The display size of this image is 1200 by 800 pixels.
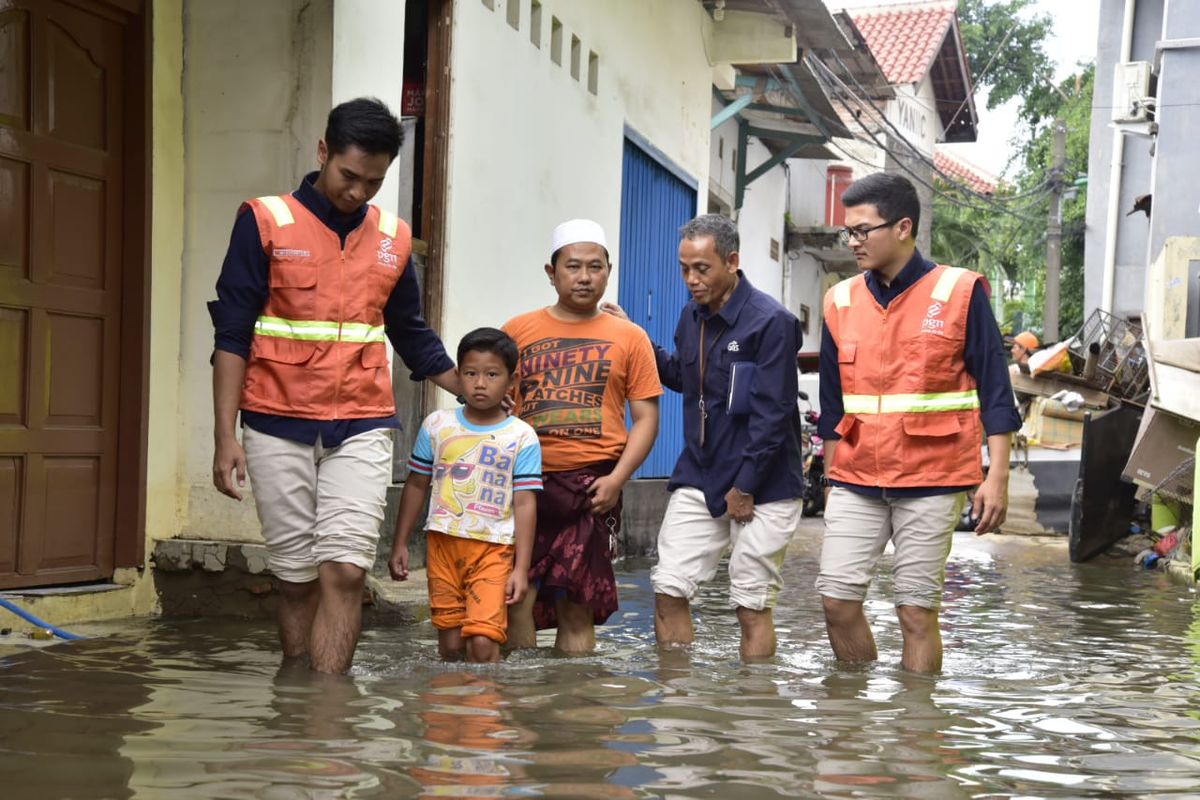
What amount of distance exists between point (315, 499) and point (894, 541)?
6.93 ft

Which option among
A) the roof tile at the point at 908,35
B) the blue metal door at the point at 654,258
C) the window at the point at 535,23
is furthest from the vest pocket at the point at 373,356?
the roof tile at the point at 908,35

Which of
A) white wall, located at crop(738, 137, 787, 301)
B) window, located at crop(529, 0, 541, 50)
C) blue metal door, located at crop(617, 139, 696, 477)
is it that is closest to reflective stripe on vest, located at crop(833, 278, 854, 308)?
window, located at crop(529, 0, 541, 50)

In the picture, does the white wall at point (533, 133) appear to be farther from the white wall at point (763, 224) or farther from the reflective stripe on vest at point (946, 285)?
the white wall at point (763, 224)

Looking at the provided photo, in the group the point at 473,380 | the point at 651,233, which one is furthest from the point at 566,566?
the point at 651,233

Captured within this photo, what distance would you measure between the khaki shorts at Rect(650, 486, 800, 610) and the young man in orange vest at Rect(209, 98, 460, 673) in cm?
128

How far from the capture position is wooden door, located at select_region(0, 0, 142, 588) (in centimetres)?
617

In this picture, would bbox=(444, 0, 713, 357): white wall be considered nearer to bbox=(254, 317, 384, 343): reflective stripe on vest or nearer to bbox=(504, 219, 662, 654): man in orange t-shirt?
bbox=(504, 219, 662, 654): man in orange t-shirt

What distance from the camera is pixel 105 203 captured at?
6641 millimetres

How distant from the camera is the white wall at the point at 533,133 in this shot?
9000 mm

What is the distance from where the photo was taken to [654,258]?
45.0 ft

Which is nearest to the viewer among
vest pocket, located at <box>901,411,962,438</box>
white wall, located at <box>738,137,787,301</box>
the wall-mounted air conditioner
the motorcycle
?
vest pocket, located at <box>901,411,962,438</box>

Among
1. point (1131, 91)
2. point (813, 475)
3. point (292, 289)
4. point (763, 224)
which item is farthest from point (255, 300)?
point (763, 224)

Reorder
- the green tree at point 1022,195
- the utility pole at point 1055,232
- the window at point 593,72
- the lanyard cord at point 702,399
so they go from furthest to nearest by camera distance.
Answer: the green tree at point 1022,195, the utility pole at point 1055,232, the window at point 593,72, the lanyard cord at point 702,399

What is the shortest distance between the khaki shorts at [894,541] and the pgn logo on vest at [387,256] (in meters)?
1.81
